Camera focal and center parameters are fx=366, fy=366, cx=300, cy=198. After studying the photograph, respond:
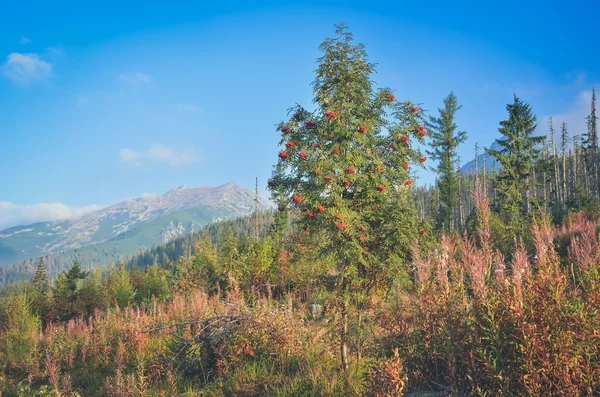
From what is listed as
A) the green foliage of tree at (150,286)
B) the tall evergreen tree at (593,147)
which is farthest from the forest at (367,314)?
the tall evergreen tree at (593,147)

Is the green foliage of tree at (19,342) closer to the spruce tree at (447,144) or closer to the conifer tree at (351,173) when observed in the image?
the conifer tree at (351,173)

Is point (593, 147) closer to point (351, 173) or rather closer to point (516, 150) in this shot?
point (516, 150)

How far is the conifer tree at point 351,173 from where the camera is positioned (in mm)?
5398

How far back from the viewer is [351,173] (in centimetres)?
543

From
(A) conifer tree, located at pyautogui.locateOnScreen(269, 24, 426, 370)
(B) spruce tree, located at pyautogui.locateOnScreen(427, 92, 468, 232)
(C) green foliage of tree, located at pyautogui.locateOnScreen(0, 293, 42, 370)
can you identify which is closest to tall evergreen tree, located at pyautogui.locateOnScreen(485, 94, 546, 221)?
(B) spruce tree, located at pyautogui.locateOnScreen(427, 92, 468, 232)

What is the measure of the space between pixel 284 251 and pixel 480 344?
12935 millimetres

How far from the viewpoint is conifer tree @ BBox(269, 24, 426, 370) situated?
540 cm

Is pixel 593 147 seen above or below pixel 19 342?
above

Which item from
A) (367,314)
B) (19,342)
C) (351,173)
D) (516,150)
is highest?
(516,150)

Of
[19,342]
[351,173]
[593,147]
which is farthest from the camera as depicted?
[593,147]

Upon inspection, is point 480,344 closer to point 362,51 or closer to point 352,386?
point 352,386

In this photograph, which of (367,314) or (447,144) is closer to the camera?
(367,314)

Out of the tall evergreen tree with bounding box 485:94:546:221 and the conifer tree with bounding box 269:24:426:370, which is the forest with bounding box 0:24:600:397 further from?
the tall evergreen tree with bounding box 485:94:546:221

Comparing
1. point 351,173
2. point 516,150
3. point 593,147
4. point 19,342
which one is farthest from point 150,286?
point 593,147
